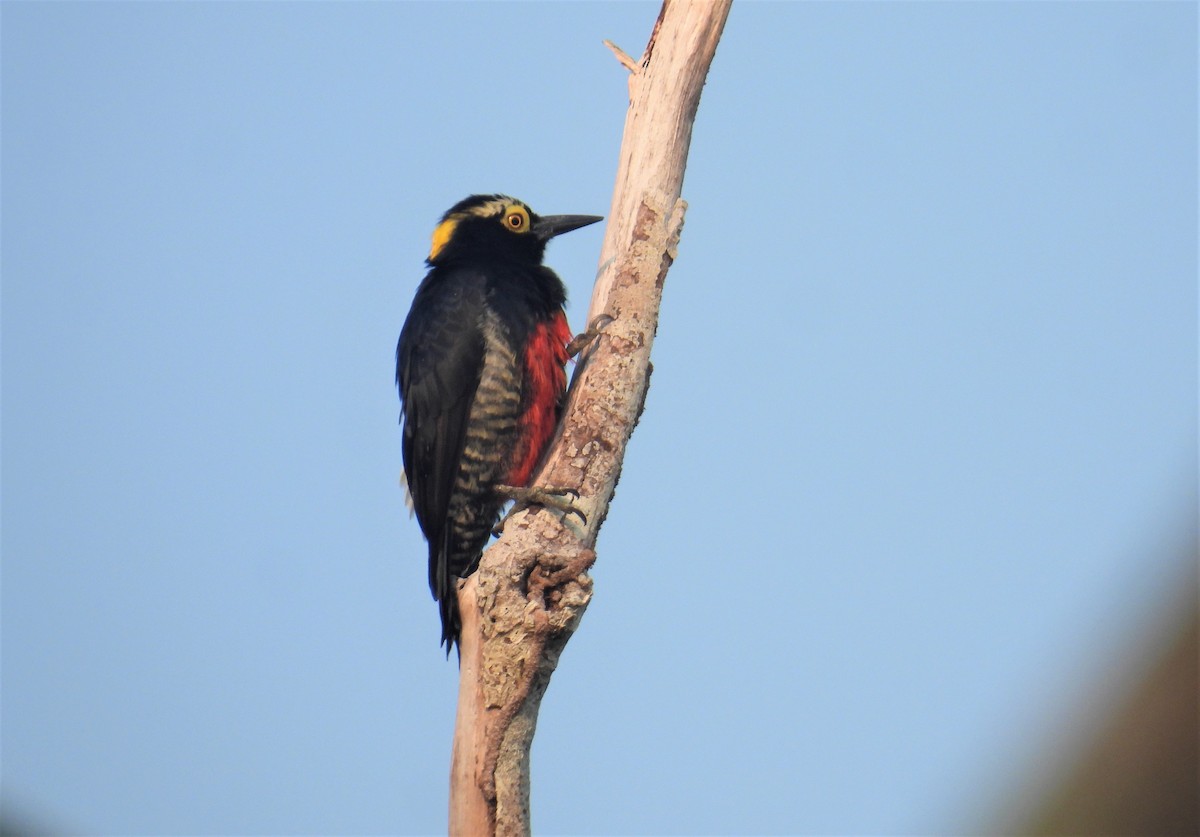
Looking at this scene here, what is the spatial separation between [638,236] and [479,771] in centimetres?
218

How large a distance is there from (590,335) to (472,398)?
817mm

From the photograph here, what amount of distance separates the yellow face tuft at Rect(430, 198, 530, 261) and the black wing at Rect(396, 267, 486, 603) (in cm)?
58

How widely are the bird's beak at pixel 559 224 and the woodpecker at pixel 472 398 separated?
0.32m

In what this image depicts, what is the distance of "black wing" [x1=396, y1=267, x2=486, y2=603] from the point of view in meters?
5.95

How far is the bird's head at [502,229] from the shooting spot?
6.54 meters

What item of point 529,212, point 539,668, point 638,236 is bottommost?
point 539,668

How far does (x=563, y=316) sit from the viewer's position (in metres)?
6.16

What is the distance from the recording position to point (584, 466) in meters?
5.07

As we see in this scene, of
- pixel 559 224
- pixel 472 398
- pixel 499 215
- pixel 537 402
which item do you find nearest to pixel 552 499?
pixel 537 402

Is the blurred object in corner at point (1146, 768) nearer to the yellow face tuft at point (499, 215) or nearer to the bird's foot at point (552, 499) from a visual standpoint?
the bird's foot at point (552, 499)

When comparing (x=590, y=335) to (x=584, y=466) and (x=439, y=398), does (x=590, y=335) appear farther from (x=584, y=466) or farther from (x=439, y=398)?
(x=439, y=398)

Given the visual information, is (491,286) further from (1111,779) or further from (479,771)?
(1111,779)

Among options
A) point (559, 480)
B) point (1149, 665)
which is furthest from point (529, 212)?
point (1149, 665)

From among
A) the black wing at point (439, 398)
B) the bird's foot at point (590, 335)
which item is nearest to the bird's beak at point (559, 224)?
the black wing at point (439, 398)
